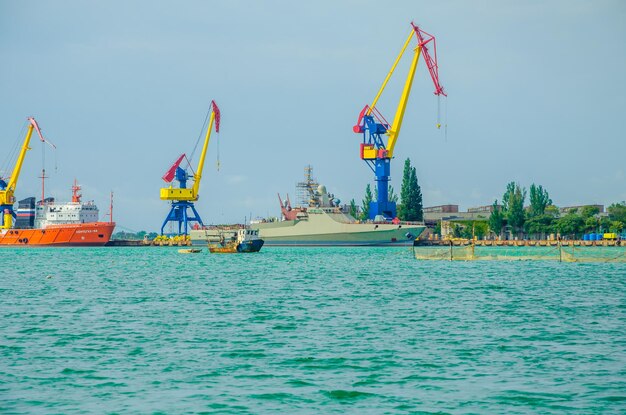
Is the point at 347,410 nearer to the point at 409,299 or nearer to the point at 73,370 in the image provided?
the point at 73,370

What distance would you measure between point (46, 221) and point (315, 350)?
451ft

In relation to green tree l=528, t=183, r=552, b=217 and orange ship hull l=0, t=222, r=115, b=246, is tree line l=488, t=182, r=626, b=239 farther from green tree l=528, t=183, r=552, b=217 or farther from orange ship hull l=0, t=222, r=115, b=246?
orange ship hull l=0, t=222, r=115, b=246

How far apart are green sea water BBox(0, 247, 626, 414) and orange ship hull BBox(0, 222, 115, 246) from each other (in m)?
102

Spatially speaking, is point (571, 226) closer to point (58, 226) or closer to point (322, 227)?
point (322, 227)

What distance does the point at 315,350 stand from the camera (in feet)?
81.9

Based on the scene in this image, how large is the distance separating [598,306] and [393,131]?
350ft

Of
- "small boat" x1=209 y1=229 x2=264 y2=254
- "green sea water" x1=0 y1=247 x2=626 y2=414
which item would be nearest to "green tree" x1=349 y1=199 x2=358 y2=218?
"small boat" x1=209 y1=229 x2=264 y2=254

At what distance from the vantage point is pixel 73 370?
2220 centimetres

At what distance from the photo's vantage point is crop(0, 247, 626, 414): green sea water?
18969 mm

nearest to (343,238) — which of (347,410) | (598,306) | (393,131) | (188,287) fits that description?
(393,131)

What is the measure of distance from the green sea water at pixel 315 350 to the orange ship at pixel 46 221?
337 ft

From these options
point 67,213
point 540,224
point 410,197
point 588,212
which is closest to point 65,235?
point 67,213

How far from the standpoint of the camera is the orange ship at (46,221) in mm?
146750

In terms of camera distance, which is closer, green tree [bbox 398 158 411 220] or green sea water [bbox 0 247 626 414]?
green sea water [bbox 0 247 626 414]
